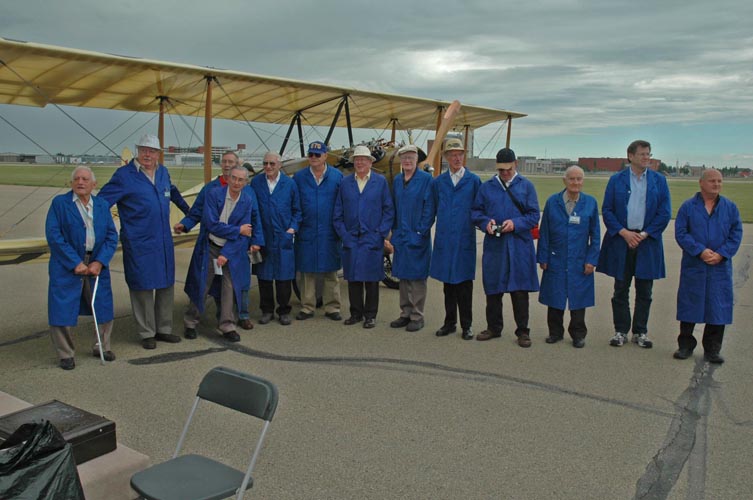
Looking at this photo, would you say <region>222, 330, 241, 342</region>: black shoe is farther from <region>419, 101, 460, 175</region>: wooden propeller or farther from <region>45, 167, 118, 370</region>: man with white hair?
<region>419, 101, 460, 175</region>: wooden propeller

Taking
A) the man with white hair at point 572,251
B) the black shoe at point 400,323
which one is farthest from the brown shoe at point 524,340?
the black shoe at point 400,323

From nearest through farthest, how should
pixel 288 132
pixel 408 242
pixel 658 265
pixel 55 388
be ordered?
pixel 55 388 → pixel 658 265 → pixel 408 242 → pixel 288 132

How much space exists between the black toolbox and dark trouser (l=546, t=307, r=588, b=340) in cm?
421

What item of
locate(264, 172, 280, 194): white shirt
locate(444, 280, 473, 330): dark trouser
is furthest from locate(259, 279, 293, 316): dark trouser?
locate(444, 280, 473, 330): dark trouser

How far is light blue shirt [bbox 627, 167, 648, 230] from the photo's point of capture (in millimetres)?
5871

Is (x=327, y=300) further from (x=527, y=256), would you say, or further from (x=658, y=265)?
(x=658, y=265)

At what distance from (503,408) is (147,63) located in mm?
5584

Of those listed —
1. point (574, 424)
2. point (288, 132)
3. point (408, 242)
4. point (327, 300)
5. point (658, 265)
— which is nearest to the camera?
point (574, 424)

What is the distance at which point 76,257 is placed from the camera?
197 inches

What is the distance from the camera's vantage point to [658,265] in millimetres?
5805

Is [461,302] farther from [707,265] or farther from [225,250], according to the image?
[225,250]

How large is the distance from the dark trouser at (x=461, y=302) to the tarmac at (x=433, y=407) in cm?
19

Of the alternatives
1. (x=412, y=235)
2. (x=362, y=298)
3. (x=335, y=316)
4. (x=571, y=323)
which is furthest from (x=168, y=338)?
(x=571, y=323)

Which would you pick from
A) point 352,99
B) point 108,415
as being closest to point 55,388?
point 108,415
